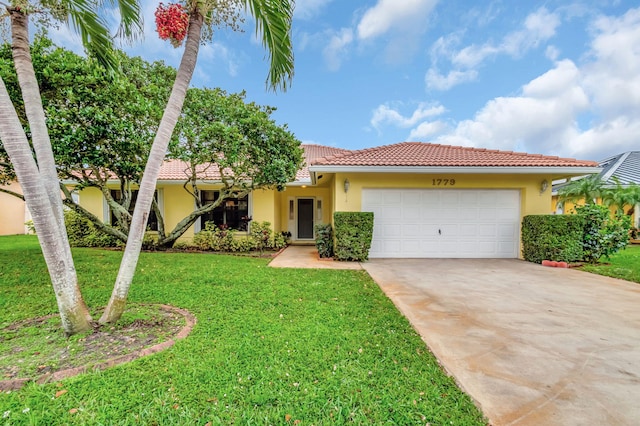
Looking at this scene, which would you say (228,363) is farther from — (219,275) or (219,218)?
(219,218)

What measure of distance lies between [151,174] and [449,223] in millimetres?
9090

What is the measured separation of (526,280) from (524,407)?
Result: 5.38m

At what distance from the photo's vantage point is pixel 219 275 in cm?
671

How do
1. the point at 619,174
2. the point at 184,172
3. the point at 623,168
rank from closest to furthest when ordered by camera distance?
the point at 184,172
the point at 619,174
the point at 623,168

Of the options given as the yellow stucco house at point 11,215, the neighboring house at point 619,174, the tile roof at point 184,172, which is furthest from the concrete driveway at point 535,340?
the yellow stucco house at point 11,215

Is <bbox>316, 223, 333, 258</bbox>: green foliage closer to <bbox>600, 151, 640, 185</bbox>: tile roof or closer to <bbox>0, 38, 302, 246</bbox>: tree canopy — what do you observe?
<bbox>0, 38, 302, 246</bbox>: tree canopy

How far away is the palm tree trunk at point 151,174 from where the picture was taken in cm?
340

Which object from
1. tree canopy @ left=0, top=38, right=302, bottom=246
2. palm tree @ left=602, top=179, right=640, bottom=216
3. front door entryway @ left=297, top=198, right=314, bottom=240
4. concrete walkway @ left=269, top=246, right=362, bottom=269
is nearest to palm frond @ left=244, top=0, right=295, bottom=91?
tree canopy @ left=0, top=38, right=302, bottom=246

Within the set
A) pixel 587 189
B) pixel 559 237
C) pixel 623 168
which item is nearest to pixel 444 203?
pixel 559 237

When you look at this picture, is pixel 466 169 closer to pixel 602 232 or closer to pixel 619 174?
pixel 602 232

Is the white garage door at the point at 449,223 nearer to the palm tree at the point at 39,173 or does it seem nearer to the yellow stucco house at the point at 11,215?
the palm tree at the point at 39,173

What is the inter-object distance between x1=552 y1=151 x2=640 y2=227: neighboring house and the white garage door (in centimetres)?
719

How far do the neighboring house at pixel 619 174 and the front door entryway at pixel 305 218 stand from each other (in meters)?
12.5

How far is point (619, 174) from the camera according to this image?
1778 cm
